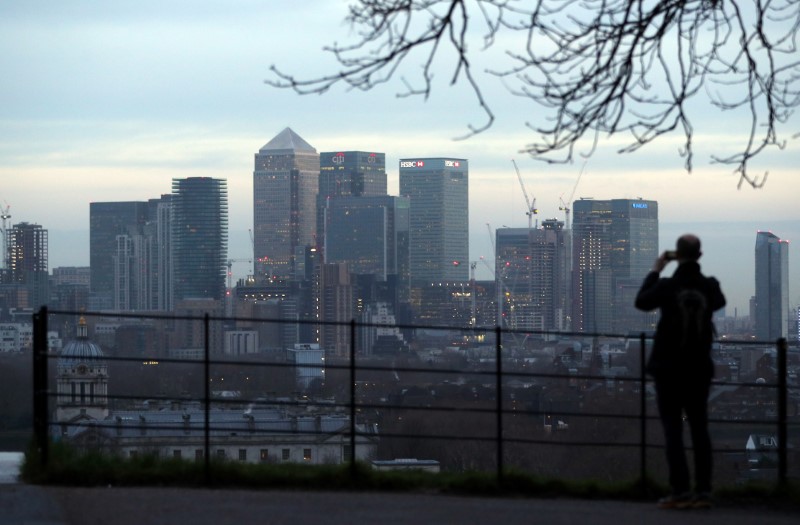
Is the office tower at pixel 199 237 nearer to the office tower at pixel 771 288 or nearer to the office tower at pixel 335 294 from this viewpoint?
the office tower at pixel 335 294

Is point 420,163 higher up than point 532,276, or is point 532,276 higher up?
point 420,163

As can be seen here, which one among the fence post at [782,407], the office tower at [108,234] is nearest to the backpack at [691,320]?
the fence post at [782,407]

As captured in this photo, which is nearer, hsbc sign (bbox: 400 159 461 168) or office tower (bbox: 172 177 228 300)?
office tower (bbox: 172 177 228 300)

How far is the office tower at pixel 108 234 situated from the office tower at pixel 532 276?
4274 cm

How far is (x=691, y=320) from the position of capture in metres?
7.07

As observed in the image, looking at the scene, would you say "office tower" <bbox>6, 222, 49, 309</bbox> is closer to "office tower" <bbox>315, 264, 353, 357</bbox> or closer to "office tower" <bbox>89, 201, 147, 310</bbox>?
A: "office tower" <bbox>89, 201, 147, 310</bbox>

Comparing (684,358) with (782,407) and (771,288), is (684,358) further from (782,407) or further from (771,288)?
(771,288)

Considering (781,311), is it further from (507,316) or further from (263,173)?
(263,173)

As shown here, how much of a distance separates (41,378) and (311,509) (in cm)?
222

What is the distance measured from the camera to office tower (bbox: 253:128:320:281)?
159 meters

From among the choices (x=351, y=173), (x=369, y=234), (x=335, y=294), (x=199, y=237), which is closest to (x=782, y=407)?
(x=335, y=294)

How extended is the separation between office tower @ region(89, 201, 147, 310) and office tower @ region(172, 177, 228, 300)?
522 cm

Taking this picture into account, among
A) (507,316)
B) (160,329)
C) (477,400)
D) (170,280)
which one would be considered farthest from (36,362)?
(170,280)

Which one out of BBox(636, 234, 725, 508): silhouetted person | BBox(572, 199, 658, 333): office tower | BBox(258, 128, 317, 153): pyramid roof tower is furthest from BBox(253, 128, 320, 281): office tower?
BBox(636, 234, 725, 508): silhouetted person
